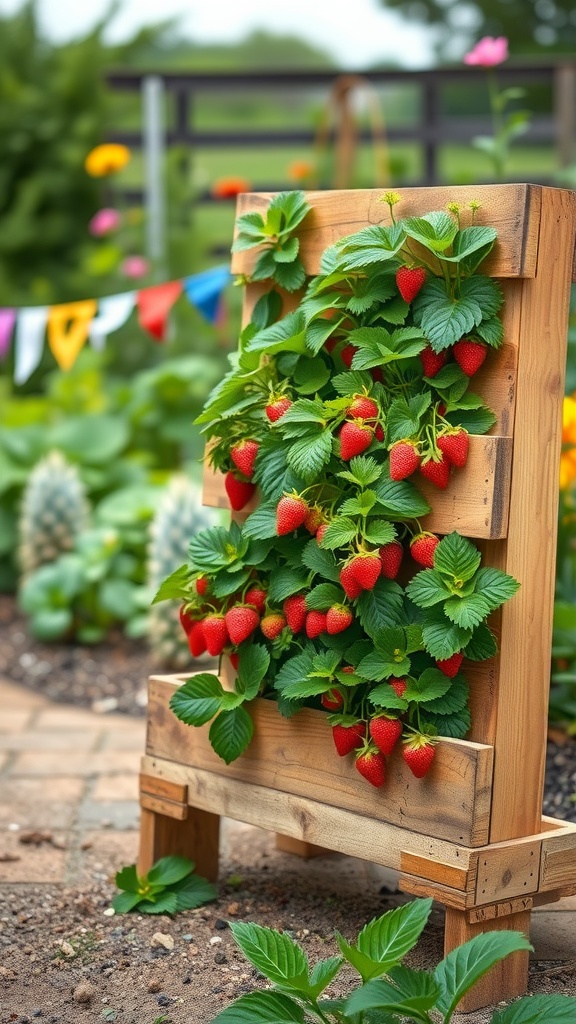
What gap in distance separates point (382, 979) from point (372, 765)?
1.01 ft

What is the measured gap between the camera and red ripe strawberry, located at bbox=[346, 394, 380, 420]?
1.67 metres

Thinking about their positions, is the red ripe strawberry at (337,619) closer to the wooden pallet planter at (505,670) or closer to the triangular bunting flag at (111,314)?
the wooden pallet planter at (505,670)

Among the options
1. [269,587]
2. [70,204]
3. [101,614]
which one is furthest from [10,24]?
[269,587]

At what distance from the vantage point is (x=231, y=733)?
1.88 meters

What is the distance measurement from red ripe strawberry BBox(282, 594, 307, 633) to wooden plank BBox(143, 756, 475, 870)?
0.28m

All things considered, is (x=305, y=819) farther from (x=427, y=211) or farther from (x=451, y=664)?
(x=427, y=211)

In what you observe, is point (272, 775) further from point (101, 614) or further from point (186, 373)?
point (186, 373)

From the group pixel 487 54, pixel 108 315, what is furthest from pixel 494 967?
pixel 108 315

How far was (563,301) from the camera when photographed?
1662 millimetres

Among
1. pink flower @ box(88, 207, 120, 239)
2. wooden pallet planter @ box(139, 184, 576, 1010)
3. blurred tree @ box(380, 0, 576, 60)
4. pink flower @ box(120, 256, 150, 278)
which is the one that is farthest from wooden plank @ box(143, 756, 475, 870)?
blurred tree @ box(380, 0, 576, 60)

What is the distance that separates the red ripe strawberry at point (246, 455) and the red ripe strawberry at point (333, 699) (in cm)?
35

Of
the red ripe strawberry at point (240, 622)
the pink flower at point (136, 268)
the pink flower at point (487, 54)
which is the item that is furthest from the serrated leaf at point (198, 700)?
the pink flower at point (136, 268)

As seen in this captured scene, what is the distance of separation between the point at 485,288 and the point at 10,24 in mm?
7579

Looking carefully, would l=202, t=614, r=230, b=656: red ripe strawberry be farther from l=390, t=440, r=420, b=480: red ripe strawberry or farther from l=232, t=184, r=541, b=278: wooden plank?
l=232, t=184, r=541, b=278: wooden plank
